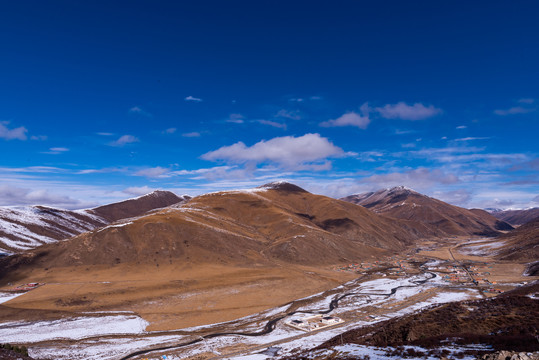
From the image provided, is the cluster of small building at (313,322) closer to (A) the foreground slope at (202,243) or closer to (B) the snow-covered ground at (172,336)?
(B) the snow-covered ground at (172,336)

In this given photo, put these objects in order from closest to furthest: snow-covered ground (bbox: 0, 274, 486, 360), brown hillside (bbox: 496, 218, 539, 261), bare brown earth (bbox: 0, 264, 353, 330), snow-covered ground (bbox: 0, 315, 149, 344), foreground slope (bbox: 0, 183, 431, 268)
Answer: snow-covered ground (bbox: 0, 274, 486, 360), snow-covered ground (bbox: 0, 315, 149, 344), bare brown earth (bbox: 0, 264, 353, 330), foreground slope (bbox: 0, 183, 431, 268), brown hillside (bbox: 496, 218, 539, 261)

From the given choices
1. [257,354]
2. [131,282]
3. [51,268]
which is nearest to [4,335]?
[131,282]

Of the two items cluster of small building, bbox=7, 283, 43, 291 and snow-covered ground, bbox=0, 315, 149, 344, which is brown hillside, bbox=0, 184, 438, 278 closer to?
cluster of small building, bbox=7, 283, 43, 291

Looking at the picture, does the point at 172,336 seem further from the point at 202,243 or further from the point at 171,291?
the point at 202,243

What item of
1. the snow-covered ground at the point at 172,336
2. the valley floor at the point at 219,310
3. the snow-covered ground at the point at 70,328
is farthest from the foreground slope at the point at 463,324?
the snow-covered ground at the point at 70,328

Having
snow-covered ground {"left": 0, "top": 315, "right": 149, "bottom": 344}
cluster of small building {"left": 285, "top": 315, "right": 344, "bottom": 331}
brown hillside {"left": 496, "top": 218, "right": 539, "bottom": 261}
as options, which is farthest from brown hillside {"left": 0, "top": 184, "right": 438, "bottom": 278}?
cluster of small building {"left": 285, "top": 315, "right": 344, "bottom": 331}
